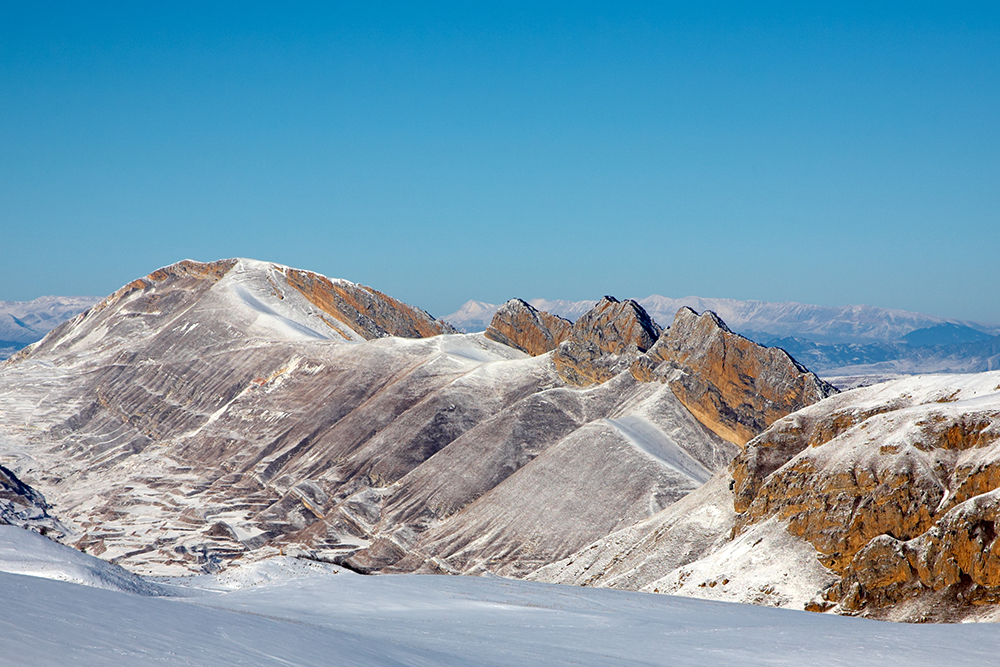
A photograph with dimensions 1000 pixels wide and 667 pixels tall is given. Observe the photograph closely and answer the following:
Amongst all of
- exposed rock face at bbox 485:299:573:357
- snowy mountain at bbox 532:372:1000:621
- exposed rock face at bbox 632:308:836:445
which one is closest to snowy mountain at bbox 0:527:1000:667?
snowy mountain at bbox 532:372:1000:621

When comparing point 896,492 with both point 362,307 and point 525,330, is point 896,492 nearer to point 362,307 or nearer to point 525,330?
point 525,330

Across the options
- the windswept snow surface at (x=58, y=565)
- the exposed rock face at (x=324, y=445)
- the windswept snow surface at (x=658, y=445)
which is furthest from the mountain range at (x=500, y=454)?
the windswept snow surface at (x=58, y=565)

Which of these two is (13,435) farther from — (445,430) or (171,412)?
(445,430)

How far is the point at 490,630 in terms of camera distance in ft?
73.1

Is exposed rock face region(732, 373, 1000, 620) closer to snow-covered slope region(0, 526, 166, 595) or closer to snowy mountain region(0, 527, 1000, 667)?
snowy mountain region(0, 527, 1000, 667)

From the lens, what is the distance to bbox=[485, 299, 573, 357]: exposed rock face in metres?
135

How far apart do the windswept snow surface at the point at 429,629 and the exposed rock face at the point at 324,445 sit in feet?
124

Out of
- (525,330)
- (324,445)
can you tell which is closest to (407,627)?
(324,445)

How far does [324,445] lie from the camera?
9350cm

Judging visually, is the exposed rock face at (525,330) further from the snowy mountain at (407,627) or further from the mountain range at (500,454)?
the snowy mountain at (407,627)

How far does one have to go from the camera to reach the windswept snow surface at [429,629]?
39.0ft

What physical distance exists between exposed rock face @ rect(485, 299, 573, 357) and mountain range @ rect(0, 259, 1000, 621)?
0.53 meters

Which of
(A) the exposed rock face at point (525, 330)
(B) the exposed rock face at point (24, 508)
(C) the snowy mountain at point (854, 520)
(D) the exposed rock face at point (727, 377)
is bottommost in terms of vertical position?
(B) the exposed rock face at point (24, 508)

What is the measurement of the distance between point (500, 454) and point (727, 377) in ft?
119
